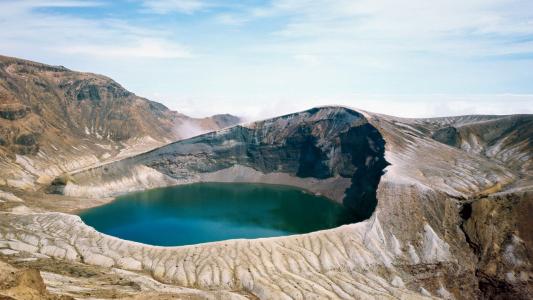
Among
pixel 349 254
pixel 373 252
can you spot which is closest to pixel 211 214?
pixel 349 254

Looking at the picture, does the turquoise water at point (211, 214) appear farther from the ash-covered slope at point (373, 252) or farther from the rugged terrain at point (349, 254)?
the ash-covered slope at point (373, 252)

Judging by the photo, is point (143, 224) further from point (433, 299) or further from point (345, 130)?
point (345, 130)

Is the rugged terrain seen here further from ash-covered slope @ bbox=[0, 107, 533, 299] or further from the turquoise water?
the turquoise water

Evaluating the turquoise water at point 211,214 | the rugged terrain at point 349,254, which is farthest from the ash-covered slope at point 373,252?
the turquoise water at point 211,214

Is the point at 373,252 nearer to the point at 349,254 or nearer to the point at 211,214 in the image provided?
the point at 349,254

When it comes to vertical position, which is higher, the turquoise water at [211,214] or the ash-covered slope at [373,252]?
the ash-covered slope at [373,252]

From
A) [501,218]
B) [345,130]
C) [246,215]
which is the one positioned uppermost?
[345,130]

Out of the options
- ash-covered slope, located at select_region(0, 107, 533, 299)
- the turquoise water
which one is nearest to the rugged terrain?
ash-covered slope, located at select_region(0, 107, 533, 299)

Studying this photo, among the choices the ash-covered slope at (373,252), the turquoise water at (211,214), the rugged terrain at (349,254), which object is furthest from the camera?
the turquoise water at (211,214)

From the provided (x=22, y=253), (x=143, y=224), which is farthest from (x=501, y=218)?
(x=22, y=253)
